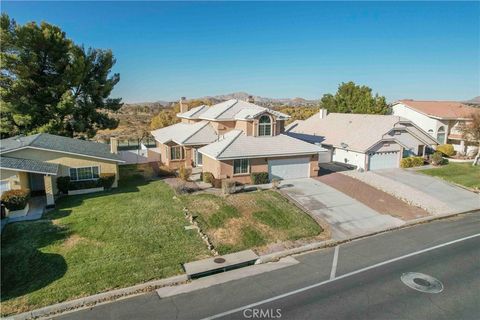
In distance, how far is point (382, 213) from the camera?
20.4 metres

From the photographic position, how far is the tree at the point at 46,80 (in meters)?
26.4

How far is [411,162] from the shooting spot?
3158 centimetres

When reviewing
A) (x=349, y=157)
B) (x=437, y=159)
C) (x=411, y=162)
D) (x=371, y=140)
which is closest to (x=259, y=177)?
(x=349, y=157)

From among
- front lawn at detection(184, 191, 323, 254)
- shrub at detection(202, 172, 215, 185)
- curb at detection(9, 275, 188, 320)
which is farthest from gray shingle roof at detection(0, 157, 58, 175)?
curb at detection(9, 275, 188, 320)

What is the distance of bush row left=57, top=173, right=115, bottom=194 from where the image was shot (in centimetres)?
2105

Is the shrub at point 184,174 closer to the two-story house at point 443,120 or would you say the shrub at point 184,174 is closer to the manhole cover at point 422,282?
the manhole cover at point 422,282

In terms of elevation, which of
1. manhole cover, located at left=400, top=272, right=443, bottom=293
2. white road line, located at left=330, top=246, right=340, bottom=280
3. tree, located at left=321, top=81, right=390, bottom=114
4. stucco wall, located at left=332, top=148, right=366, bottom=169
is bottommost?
white road line, located at left=330, top=246, right=340, bottom=280

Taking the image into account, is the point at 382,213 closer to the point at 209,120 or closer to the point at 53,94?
the point at 209,120

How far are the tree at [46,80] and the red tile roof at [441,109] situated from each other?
3856 centimetres

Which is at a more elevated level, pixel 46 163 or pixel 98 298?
pixel 46 163

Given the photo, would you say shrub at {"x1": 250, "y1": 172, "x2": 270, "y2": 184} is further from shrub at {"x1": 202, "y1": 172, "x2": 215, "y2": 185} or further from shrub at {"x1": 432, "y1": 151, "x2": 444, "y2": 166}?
shrub at {"x1": 432, "y1": 151, "x2": 444, "y2": 166}

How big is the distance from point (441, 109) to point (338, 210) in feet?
101

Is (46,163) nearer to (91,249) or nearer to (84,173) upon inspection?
(84,173)

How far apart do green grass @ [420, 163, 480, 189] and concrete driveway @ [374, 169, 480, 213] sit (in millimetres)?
1471
